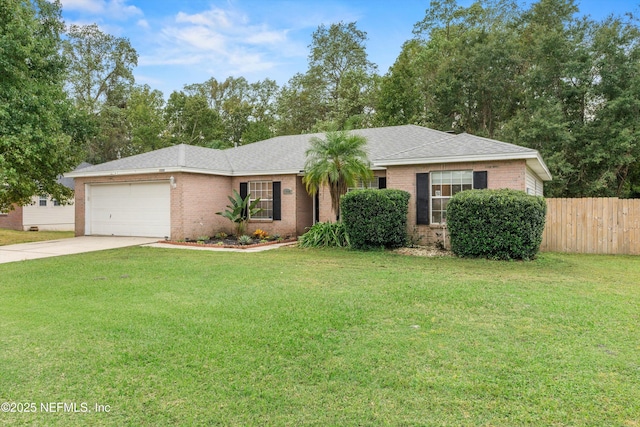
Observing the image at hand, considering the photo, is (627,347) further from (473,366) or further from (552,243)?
(552,243)

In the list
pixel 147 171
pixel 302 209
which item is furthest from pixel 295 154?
pixel 147 171

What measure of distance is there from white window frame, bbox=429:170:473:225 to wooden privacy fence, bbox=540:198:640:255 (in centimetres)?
283

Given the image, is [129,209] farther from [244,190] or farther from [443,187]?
[443,187]

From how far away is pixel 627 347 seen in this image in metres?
4.21

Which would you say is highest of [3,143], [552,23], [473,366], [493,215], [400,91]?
[552,23]

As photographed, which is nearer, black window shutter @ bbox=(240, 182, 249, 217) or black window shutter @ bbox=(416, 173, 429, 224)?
black window shutter @ bbox=(416, 173, 429, 224)

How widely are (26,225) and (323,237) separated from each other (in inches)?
786

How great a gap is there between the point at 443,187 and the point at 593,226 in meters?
4.51

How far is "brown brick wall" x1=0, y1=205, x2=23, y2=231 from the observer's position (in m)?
23.7

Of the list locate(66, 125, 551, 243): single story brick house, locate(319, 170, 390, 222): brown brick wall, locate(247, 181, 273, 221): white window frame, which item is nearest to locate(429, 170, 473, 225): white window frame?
locate(66, 125, 551, 243): single story brick house

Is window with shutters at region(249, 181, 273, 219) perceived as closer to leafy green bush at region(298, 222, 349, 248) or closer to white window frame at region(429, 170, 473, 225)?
leafy green bush at region(298, 222, 349, 248)

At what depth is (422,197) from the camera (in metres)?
12.8

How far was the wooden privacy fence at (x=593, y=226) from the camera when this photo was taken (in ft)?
38.6

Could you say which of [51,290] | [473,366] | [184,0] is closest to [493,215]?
[473,366]
